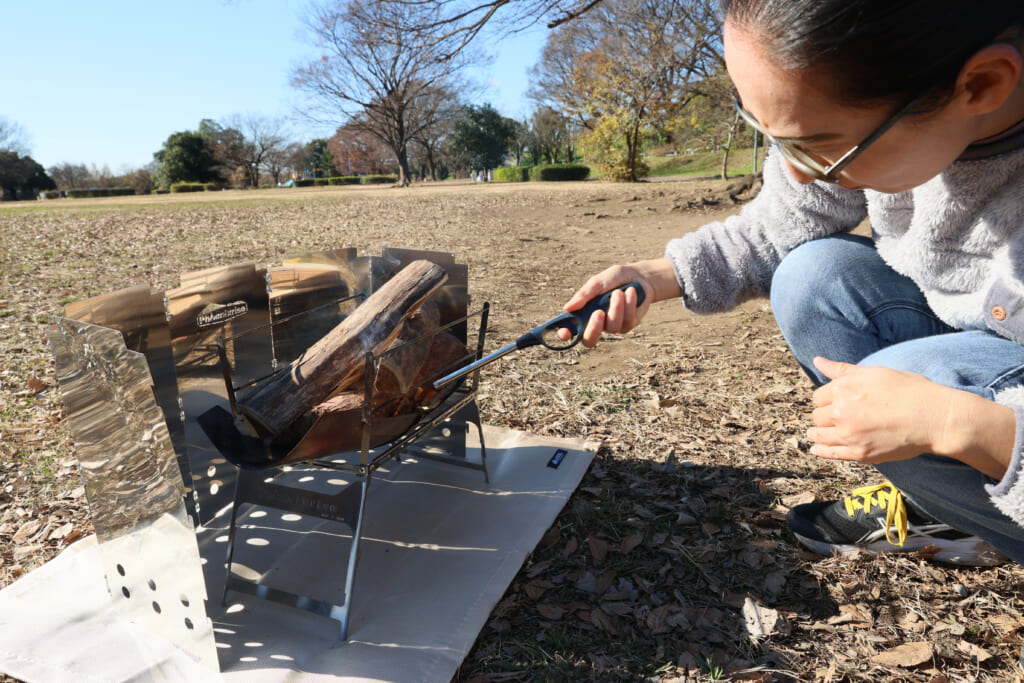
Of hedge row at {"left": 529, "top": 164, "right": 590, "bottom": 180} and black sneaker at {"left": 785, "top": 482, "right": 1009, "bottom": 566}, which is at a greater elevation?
hedge row at {"left": 529, "top": 164, "right": 590, "bottom": 180}

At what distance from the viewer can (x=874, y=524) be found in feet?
5.83

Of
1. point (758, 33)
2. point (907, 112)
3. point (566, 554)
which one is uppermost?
point (758, 33)

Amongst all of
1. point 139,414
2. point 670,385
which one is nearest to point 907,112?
point 139,414

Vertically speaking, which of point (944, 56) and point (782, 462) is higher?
point (944, 56)

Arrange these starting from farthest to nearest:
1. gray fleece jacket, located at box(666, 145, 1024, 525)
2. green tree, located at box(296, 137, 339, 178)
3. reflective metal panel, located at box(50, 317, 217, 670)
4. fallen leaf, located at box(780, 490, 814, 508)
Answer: green tree, located at box(296, 137, 339, 178)
fallen leaf, located at box(780, 490, 814, 508)
reflective metal panel, located at box(50, 317, 217, 670)
gray fleece jacket, located at box(666, 145, 1024, 525)

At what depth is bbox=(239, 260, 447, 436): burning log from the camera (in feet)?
5.58

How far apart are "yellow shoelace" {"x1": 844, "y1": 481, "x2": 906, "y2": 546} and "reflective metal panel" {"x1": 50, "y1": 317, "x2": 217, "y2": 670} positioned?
1694 mm

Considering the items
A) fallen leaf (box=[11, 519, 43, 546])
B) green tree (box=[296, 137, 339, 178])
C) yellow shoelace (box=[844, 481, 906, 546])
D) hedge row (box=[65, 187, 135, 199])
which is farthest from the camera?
green tree (box=[296, 137, 339, 178])

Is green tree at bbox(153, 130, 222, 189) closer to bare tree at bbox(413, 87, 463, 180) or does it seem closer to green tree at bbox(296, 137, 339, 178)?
bare tree at bbox(413, 87, 463, 180)

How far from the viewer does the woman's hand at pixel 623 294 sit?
5.18ft

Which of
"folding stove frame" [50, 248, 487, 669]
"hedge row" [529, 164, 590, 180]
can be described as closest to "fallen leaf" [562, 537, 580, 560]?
"folding stove frame" [50, 248, 487, 669]

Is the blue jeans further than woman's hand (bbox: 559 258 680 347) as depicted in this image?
No

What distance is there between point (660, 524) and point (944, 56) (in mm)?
1451

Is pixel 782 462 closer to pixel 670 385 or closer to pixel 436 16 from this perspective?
pixel 670 385
